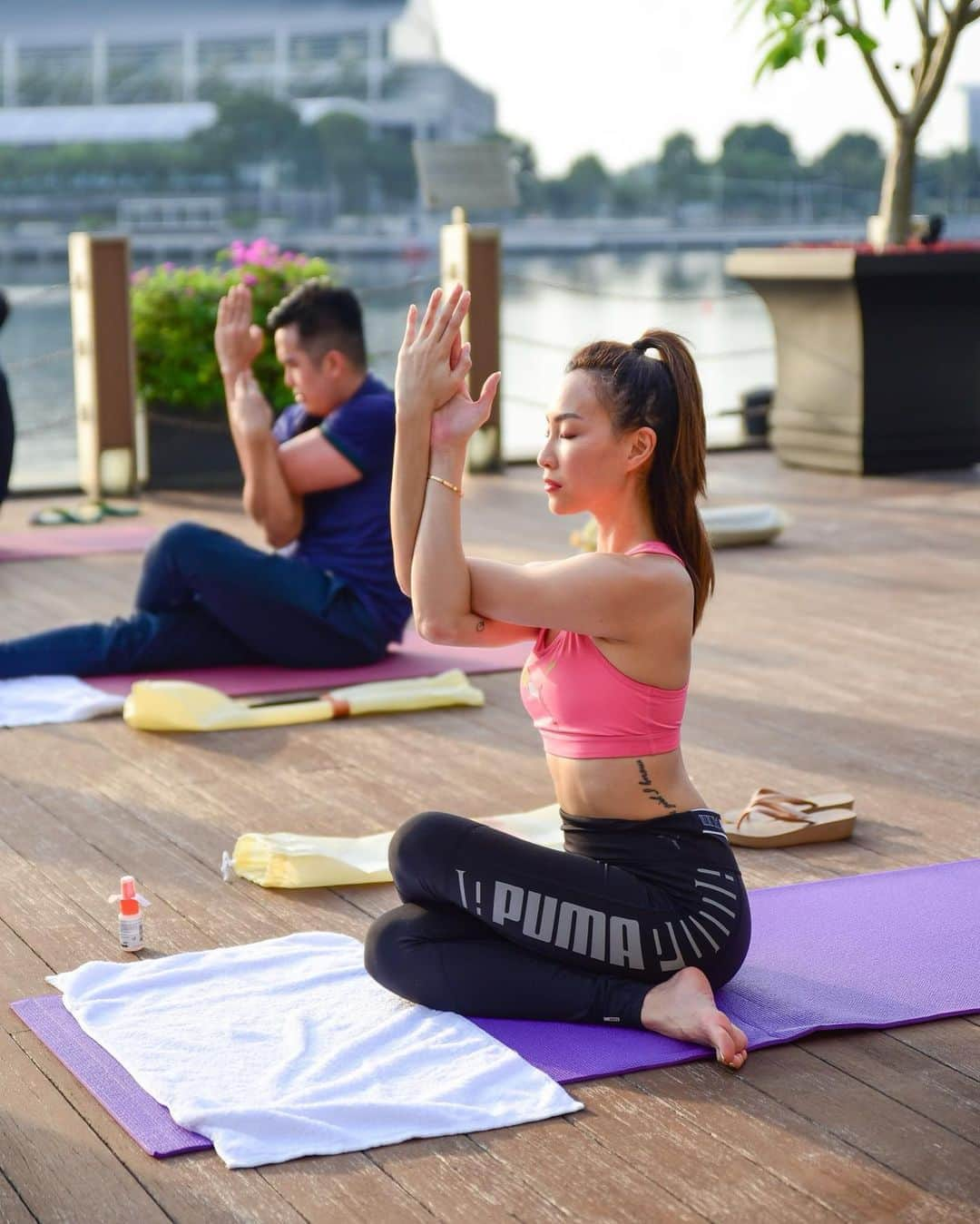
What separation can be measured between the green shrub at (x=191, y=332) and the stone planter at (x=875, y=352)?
2091 mm

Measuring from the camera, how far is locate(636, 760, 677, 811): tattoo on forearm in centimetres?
247

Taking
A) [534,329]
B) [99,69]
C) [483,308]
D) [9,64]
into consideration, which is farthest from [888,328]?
[9,64]

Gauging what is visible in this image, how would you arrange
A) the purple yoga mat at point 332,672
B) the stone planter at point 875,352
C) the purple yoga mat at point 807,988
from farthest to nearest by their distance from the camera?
the stone planter at point 875,352 < the purple yoga mat at point 332,672 < the purple yoga mat at point 807,988

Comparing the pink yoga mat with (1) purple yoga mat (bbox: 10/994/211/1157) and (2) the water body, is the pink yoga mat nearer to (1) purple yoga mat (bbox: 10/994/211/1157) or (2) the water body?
(2) the water body

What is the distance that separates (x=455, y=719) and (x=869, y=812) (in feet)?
3.55

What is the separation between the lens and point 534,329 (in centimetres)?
2097

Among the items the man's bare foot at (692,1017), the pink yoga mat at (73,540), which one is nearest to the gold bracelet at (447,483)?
the man's bare foot at (692,1017)

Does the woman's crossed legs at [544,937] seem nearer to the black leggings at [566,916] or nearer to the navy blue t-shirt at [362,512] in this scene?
the black leggings at [566,916]

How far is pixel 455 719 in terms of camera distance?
4.20 m

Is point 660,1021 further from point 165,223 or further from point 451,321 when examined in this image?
point 165,223

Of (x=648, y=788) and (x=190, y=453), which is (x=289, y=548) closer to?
(x=648, y=788)

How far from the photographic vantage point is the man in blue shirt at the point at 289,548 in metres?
4.38

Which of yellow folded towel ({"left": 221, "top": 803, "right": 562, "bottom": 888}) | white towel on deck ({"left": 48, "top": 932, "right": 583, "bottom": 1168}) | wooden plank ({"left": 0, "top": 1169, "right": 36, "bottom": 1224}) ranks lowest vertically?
wooden plank ({"left": 0, "top": 1169, "right": 36, "bottom": 1224})

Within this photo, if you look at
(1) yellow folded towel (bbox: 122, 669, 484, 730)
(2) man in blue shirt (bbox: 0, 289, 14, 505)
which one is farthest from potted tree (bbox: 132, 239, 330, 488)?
(1) yellow folded towel (bbox: 122, 669, 484, 730)
